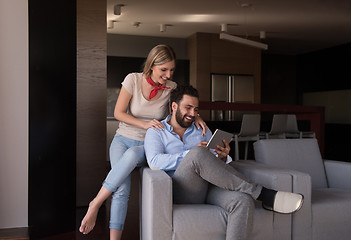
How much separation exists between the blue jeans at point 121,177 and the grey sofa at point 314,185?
2.90 ft

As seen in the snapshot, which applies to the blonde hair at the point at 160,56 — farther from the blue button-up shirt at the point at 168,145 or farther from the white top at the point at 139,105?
the blue button-up shirt at the point at 168,145

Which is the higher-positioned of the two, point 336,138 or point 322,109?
point 322,109

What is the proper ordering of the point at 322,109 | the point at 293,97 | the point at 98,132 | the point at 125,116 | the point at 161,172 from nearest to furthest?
the point at 161,172, the point at 125,116, the point at 98,132, the point at 322,109, the point at 293,97

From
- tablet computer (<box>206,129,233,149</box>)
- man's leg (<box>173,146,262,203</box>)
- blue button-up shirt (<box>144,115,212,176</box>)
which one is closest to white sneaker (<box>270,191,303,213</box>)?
man's leg (<box>173,146,262,203</box>)

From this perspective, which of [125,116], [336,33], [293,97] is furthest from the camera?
[293,97]

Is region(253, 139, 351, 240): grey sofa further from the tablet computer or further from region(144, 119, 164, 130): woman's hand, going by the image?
region(144, 119, 164, 130): woman's hand

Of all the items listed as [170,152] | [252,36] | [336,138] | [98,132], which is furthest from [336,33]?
[170,152]

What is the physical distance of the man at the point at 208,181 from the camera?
7.22 ft

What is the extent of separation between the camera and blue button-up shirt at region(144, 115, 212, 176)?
2.45 m

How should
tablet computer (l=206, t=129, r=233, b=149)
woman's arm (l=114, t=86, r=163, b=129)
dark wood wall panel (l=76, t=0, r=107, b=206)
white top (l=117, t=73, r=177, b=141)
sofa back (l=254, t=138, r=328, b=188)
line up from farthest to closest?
dark wood wall panel (l=76, t=0, r=107, b=206) → sofa back (l=254, t=138, r=328, b=188) → white top (l=117, t=73, r=177, b=141) → woman's arm (l=114, t=86, r=163, b=129) → tablet computer (l=206, t=129, r=233, b=149)

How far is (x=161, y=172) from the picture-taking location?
7.66ft

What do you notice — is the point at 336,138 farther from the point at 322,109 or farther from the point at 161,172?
the point at 161,172

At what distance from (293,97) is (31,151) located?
943 centimetres

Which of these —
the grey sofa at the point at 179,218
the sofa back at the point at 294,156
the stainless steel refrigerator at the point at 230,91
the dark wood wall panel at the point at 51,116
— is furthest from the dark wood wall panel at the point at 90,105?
the stainless steel refrigerator at the point at 230,91
